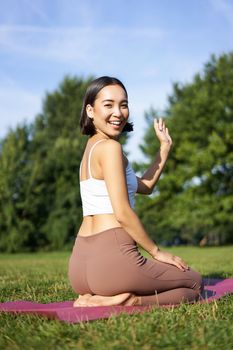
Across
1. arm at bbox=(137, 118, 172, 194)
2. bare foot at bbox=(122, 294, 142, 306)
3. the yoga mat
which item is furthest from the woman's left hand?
bare foot at bbox=(122, 294, 142, 306)

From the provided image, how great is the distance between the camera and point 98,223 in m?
3.77

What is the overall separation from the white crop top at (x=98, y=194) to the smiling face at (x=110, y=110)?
25 cm

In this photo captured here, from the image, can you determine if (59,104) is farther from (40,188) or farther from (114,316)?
(114,316)

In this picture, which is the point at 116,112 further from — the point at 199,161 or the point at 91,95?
the point at 199,161

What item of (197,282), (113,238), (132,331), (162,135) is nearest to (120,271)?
(113,238)

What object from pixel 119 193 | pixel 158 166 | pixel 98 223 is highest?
pixel 158 166

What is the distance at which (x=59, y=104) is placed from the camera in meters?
43.1

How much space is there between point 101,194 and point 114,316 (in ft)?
3.20

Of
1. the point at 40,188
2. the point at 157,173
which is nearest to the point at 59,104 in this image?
Answer: the point at 40,188

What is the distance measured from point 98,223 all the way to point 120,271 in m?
0.40

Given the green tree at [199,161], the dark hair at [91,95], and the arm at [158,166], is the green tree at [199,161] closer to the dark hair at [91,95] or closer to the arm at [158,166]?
the arm at [158,166]

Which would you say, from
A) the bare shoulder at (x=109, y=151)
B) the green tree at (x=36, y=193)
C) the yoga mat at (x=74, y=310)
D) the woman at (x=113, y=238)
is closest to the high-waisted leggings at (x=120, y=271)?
the woman at (x=113, y=238)

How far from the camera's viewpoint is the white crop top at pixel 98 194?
148 inches

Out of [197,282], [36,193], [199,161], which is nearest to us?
[197,282]
